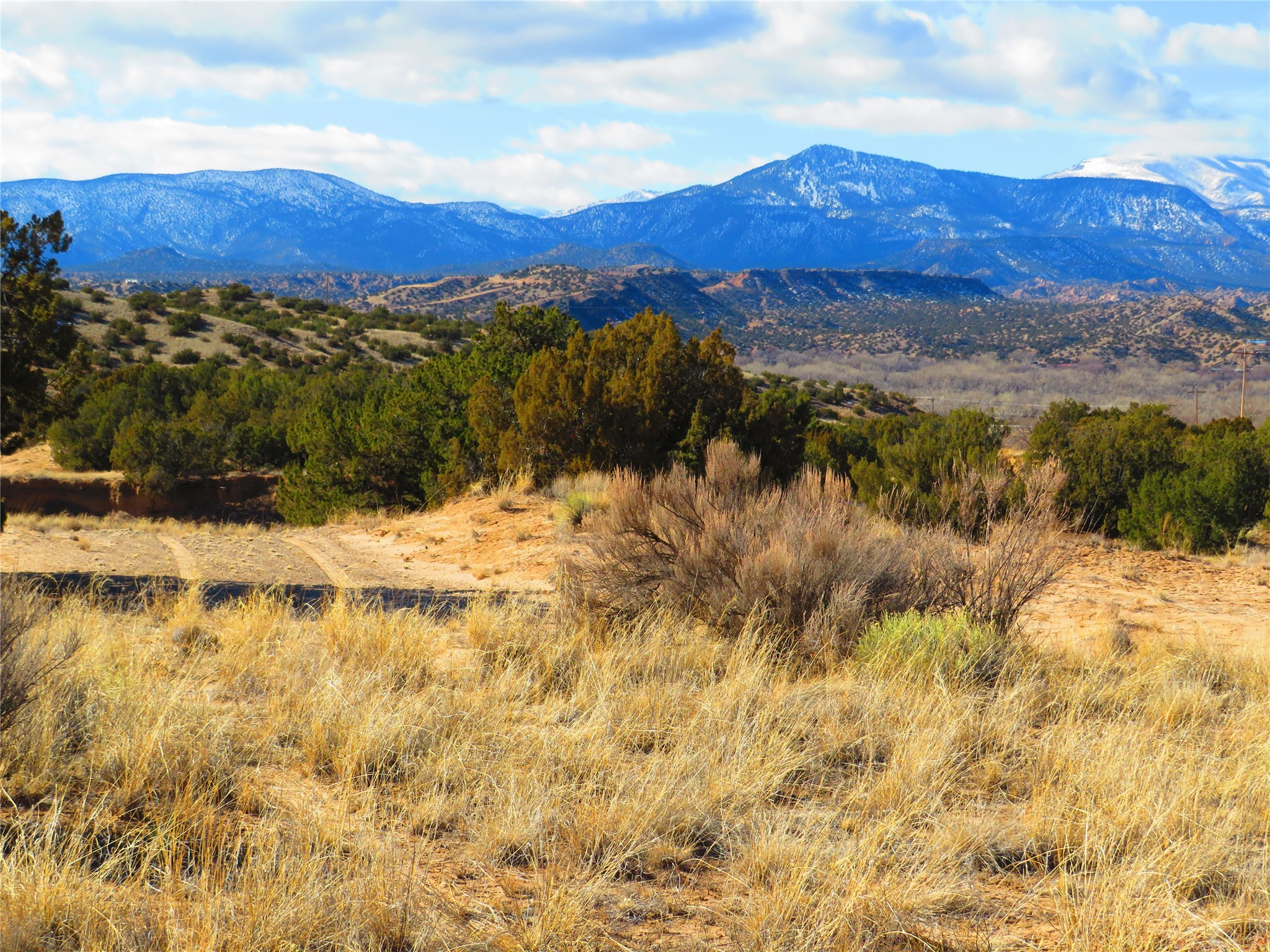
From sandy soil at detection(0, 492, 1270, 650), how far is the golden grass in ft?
10.7

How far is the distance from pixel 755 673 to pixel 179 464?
2744 cm

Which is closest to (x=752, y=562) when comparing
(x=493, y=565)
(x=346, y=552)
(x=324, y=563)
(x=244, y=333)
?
(x=493, y=565)

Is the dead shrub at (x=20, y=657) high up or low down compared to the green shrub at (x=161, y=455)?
up

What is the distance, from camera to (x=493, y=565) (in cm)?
1230

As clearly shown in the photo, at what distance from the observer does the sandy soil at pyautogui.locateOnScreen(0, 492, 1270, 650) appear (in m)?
9.64

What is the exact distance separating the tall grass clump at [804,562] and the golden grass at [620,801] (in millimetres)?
638

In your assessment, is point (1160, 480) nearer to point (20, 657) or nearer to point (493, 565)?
point (493, 565)

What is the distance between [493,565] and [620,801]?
8.65 meters

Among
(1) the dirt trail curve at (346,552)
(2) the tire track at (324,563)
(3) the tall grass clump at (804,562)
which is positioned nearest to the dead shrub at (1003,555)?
(3) the tall grass clump at (804,562)

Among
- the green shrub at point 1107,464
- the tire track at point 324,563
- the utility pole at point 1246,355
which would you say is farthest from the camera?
the utility pole at point 1246,355

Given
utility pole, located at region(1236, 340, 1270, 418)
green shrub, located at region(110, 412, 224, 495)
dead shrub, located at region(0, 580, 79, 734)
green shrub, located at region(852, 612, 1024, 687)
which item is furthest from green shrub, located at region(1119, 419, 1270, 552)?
utility pole, located at region(1236, 340, 1270, 418)

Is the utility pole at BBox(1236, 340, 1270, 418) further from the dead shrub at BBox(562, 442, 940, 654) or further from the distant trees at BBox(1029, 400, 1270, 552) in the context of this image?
the dead shrub at BBox(562, 442, 940, 654)

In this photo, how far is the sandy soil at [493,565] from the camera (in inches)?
380

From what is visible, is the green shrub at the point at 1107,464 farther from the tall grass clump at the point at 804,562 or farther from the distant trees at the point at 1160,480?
the tall grass clump at the point at 804,562
